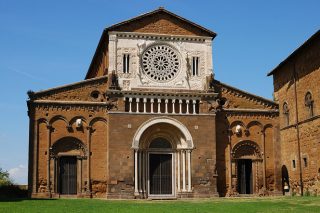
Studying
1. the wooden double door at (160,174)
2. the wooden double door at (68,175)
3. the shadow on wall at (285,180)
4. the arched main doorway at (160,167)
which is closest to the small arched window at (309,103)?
the shadow on wall at (285,180)

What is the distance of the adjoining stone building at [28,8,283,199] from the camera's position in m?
37.4

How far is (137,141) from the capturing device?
3806 cm

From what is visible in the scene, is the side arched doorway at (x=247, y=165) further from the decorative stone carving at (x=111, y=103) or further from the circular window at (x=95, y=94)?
the circular window at (x=95, y=94)

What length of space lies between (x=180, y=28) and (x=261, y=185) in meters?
13.8

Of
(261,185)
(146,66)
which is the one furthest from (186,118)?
(261,185)

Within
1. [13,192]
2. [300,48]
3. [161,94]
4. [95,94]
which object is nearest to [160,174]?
[161,94]

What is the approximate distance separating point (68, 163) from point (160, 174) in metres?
6.91

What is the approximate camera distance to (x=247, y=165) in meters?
41.2

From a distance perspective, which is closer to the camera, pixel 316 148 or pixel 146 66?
pixel 316 148

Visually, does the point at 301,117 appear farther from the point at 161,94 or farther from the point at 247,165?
the point at 161,94

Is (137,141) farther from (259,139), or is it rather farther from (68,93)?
(259,139)

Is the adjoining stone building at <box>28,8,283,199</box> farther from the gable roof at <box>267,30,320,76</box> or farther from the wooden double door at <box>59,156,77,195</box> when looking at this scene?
the gable roof at <box>267,30,320,76</box>

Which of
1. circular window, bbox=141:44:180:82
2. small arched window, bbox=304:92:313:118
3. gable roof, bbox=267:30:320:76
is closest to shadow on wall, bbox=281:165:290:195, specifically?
small arched window, bbox=304:92:313:118

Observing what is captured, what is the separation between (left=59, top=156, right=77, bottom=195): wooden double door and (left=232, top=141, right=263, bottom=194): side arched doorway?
1226 centimetres
